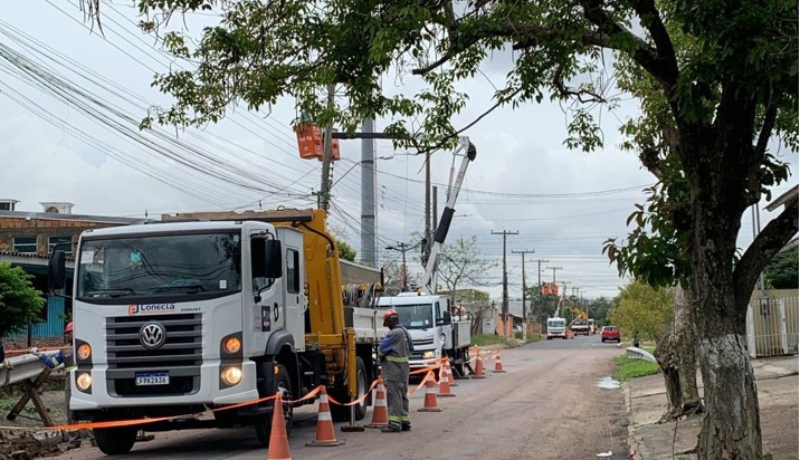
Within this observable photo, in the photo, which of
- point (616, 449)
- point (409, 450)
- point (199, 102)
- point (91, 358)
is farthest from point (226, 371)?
point (616, 449)

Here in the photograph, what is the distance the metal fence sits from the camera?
27.0 meters

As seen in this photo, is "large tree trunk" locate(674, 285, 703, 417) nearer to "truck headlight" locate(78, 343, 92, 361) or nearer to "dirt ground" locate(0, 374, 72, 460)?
"truck headlight" locate(78, 343, 92, 361)

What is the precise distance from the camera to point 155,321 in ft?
38.9

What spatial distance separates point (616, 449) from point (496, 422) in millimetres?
3357

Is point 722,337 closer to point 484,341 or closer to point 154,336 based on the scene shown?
point 154,336

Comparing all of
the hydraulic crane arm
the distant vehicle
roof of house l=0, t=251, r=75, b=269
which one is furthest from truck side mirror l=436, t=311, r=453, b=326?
the distant vehicle

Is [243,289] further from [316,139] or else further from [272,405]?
[316,139]

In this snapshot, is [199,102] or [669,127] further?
[199,102]

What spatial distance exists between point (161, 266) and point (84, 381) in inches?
69.8

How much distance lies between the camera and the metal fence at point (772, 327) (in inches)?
1061

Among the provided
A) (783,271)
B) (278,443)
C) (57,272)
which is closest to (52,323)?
(57,272)

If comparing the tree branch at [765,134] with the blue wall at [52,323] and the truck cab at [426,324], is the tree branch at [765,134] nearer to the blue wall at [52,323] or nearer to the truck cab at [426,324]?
the truck cab at [426,324]

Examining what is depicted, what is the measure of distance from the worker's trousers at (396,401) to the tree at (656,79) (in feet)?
15.2

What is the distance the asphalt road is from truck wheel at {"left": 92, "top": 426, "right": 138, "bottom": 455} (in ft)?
0.71
